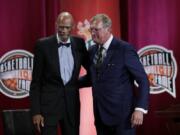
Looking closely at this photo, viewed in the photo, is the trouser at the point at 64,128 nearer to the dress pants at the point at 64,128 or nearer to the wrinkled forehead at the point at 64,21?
the dress pants at the point at 64,128

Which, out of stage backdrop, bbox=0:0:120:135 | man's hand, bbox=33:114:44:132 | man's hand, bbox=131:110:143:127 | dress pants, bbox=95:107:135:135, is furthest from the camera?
stage backdrop, bbox=0:0:120:135

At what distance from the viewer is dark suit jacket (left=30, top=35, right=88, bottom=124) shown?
3051mm

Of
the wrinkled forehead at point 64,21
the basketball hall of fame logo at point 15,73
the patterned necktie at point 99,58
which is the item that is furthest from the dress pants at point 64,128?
the basketball hall of fame logo at point 15,73

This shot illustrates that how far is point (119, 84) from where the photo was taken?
2.91m

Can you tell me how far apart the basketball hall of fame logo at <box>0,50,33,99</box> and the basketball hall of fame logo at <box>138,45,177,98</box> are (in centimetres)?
124

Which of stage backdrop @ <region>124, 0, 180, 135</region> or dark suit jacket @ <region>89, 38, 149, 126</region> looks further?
stage backdrop @ <region>124, 0, 180, 135</region>

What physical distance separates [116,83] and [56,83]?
0.46 metres

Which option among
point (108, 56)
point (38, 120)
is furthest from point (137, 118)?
point (38, 120)

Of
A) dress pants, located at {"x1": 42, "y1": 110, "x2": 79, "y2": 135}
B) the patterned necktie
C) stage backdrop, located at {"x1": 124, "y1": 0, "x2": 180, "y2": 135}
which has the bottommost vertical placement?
dress pants, located at {"x1": 42, "y1": 110, "x2": 79, "y2": 135}

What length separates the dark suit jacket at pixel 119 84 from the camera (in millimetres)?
2881

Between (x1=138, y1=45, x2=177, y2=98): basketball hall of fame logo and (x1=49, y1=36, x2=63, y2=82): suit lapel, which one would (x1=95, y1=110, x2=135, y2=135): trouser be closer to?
(x1=49, y1=36, x2=63, y2=82): suit lapel

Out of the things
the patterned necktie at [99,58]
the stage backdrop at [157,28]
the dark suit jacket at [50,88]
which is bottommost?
the dark suit jacket at [50,88]

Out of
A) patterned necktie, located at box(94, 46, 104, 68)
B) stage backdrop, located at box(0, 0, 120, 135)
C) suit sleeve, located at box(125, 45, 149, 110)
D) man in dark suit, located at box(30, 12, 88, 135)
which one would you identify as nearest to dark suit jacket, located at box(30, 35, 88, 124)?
man in dark suit, located at box(30, 12, 88, 135)

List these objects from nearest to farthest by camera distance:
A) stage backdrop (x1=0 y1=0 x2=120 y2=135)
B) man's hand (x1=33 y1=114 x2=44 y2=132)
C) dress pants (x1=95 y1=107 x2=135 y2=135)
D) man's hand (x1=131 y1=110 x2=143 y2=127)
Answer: man's hand (x1=131 y1=110 x2=143 y2=127) < dress pants (x1=95 y1=107 x2=135 y2=135) < man's hand (x1=33 y1=114 x2=44 y2=132) < stage backdrop (x1=0 y1=0 x2=120 y2=135)
